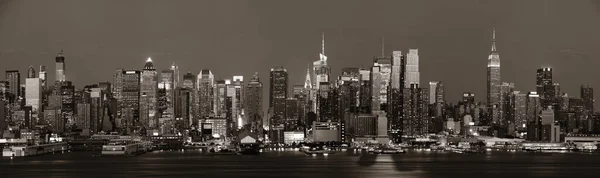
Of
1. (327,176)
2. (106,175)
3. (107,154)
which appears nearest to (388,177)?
(327,176)

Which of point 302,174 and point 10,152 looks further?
point 10,152

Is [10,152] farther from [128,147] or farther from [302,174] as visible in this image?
[302,174]

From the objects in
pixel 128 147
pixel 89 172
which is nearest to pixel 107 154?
pixel 128 147

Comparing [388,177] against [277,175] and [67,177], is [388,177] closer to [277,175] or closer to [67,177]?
[277,175]

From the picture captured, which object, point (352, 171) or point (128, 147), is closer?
point (352, 171)

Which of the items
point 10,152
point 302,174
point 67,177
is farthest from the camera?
point 10,152

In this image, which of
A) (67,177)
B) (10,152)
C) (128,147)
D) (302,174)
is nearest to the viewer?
(67,177)

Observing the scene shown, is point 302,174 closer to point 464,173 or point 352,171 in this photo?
point 352,171

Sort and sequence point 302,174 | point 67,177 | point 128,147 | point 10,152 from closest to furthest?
point 67,177 → point 302,174 → point 10,152 → point 128,147
